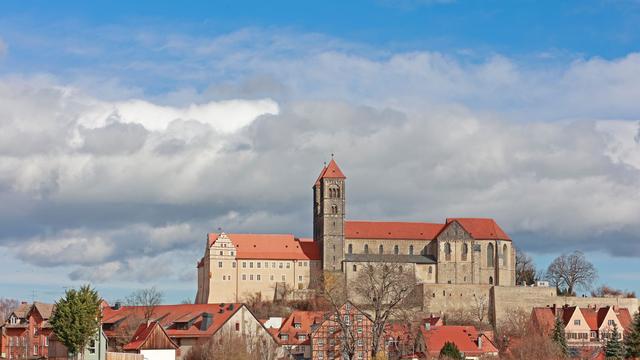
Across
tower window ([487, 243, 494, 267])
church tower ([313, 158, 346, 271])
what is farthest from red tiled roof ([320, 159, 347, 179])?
tower window ([487, 243, 494, 267])

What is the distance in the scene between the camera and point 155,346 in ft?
266

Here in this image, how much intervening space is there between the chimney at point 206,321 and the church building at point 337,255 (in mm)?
52831

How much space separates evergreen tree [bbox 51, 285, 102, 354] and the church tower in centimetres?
7288

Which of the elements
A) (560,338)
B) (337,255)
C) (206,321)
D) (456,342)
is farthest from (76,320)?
(337,255)

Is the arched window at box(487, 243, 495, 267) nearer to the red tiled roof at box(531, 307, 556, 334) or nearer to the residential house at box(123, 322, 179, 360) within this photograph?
the red tiled roof at box(531, 307, 556, 334)

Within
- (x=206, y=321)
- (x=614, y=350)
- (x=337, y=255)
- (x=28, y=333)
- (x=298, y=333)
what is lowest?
(x=614, y=350)

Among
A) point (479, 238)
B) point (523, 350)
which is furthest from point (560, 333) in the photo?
point (479, 238)

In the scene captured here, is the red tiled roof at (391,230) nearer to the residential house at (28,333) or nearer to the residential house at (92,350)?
the residential house at (28,333)

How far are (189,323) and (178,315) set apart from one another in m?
7.39

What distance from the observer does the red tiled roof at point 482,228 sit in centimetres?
14700

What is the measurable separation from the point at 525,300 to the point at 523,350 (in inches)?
1968

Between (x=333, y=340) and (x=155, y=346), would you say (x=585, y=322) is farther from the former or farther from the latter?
(x=155, y=346)

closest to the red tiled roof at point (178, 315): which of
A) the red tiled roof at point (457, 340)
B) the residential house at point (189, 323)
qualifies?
Answer: the residential house at point (189, 323)

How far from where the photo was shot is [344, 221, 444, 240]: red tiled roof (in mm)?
148500
